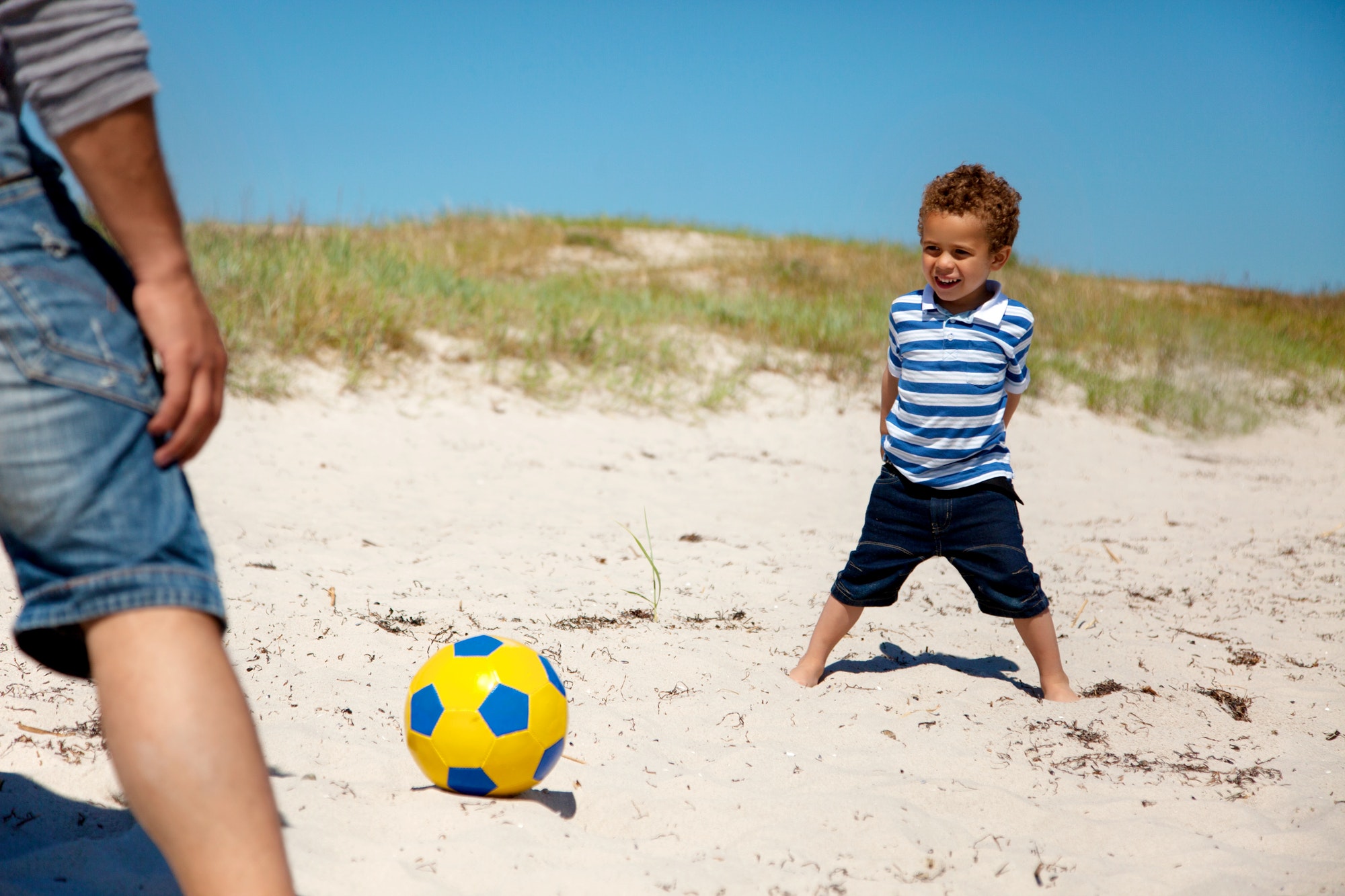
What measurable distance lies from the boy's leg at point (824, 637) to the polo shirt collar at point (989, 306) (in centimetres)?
90

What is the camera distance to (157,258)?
1.12 m

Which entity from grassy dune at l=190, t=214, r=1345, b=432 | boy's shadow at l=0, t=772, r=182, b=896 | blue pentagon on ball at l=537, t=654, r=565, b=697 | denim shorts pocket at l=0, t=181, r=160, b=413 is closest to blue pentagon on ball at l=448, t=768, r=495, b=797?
blue pentagon on ball at l=537, t=654, r=565, b=697

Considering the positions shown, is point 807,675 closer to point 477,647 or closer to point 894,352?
point 894,352

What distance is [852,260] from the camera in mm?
14070

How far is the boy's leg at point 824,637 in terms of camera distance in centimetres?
291

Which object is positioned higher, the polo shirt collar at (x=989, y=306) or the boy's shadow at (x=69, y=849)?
the polo shirt collar at (x=989, y=306)

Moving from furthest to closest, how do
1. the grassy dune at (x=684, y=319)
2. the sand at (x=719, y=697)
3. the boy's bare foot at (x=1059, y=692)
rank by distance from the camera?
the grassy dune at (x=684, y=319) < the boy's bare foot at (x=1059, y=692) < the sand at (x=719, y=697)

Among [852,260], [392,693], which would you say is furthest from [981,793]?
[852,260]

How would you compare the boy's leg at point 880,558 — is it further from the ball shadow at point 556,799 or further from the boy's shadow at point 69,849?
the boy's shadow at point 69,849

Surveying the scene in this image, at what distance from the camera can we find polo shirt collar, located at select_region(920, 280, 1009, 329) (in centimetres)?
278

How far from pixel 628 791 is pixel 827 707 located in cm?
80

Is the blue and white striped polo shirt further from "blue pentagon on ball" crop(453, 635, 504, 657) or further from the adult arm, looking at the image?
the adult arm

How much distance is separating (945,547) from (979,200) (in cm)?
98

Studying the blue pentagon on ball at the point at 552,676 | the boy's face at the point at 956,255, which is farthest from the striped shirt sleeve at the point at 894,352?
the blue pentagon on ball at the point at 552,676
